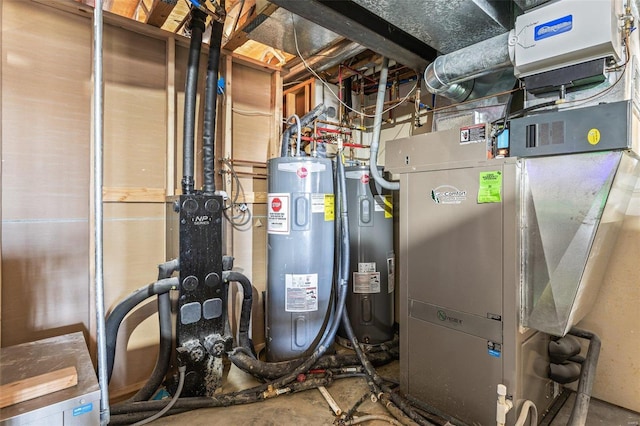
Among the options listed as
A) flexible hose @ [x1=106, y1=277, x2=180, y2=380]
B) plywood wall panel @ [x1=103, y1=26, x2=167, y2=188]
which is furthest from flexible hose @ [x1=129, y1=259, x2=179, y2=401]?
plywood wall panel @ [x1=103, y1=26, x2=167, y2=188]

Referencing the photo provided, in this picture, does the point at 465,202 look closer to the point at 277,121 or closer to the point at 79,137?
the point at 277,121

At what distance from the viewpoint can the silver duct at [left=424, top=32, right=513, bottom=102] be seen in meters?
1.56

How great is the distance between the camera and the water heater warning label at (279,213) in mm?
2125

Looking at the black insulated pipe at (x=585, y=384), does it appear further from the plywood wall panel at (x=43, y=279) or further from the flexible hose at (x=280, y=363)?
the plywood wall panel at (x=43, y=279)

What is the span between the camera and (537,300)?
140 centimetres

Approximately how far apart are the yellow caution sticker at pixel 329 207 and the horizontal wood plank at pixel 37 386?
152cm

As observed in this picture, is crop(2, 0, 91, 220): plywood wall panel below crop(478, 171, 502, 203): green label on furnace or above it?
above

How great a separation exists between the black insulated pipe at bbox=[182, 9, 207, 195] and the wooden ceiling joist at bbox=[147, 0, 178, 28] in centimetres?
12

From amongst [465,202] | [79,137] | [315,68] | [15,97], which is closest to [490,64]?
[465,202]

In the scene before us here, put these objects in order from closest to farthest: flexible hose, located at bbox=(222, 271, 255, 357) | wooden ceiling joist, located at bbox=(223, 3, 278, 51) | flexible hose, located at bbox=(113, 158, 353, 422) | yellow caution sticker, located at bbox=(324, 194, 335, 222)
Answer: flexible hose, located at bbox=(113, 158, 353, 422), wooden ceiling joist, located at bbox=(223, 3, 278, 51), flexible hose, located at bbox=(222, 271, 255, 357), yellow caution sticker, located at bbox=(324, 194, 335, 222)

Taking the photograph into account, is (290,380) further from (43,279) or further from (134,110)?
(134,110)

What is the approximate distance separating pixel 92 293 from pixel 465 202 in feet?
6.74

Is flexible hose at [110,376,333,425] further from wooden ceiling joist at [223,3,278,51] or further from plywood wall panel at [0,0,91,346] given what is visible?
wooden ceiling joist at [223,3,278,51]

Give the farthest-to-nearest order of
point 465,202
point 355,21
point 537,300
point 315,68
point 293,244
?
point 315,68 → point 293,244 → point 355,21 → point 465,202 → point 537,300
